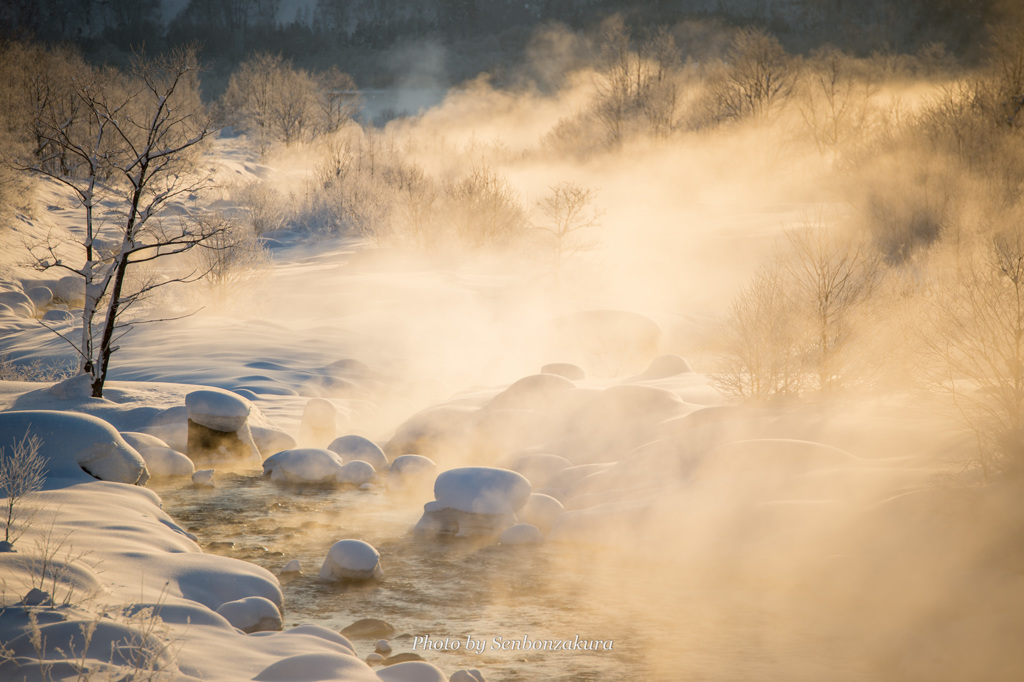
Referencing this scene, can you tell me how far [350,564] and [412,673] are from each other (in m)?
2.88

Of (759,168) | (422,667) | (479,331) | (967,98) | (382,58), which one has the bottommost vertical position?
(479,331)

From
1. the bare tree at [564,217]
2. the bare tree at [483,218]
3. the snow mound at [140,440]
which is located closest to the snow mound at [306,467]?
the snow mound at [140,440]

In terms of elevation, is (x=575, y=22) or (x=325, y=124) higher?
(x=575, y=22)

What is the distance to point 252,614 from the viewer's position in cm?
563

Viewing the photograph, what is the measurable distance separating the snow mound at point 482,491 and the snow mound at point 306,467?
2.80m

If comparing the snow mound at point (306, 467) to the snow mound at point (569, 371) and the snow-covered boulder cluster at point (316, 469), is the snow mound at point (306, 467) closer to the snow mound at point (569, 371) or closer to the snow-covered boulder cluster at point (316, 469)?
the snow-covered boulder cluster at point (316, 469)

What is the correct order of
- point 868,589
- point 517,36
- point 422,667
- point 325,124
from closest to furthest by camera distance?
point 422,667 → point 868,589 → point 325,124 → point 517,36

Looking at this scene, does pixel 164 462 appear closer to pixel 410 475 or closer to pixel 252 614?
pixel 410 475

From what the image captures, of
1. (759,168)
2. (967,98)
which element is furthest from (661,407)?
(759,168)

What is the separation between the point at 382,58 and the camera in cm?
7900

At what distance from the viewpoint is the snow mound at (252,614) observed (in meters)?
5.53

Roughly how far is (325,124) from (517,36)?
32634 millimetres

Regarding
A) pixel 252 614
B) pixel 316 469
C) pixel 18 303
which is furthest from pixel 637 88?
pixel 252 614

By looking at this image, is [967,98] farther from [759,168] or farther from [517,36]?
[517,36]
